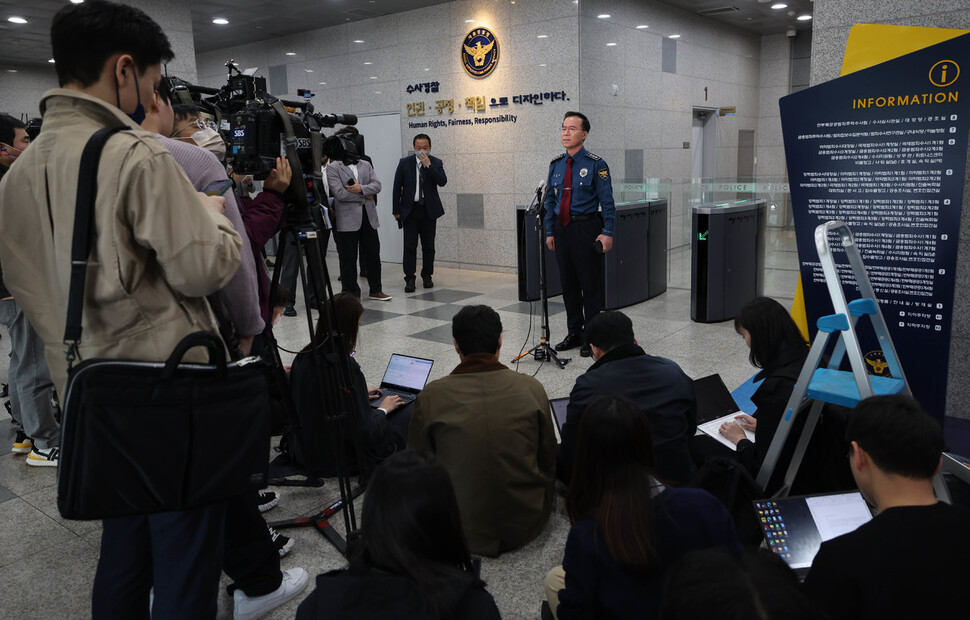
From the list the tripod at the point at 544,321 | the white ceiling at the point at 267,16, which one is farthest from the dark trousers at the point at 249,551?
the white ceiling at the point at 267,16

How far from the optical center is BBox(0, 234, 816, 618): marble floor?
2520 mm

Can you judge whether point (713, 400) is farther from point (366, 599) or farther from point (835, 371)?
point (366, 599)

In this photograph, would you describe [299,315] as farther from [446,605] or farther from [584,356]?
[446,605]

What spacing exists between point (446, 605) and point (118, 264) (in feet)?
3.05

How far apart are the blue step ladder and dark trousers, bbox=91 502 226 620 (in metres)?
1.72

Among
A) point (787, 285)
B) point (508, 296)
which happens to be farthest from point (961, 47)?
point (508, 296)

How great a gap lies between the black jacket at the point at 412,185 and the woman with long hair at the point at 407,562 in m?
6.88

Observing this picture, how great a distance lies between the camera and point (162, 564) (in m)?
1.71

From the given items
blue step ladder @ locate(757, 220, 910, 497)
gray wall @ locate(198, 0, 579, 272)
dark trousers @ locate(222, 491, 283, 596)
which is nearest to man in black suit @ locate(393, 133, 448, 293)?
gray wall @ locate(198, 0, 579, 272)

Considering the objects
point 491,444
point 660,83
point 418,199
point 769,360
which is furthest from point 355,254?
point 769,360

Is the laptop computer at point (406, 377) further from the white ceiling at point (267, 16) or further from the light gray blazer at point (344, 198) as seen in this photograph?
the white ceiling at point (267, 16)

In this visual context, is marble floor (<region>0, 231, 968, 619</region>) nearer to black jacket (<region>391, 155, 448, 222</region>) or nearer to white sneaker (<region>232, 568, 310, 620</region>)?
white sneaker (<region>232, 568, 310, 620</region>)

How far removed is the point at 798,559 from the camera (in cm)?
210

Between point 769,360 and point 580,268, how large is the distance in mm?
2878
